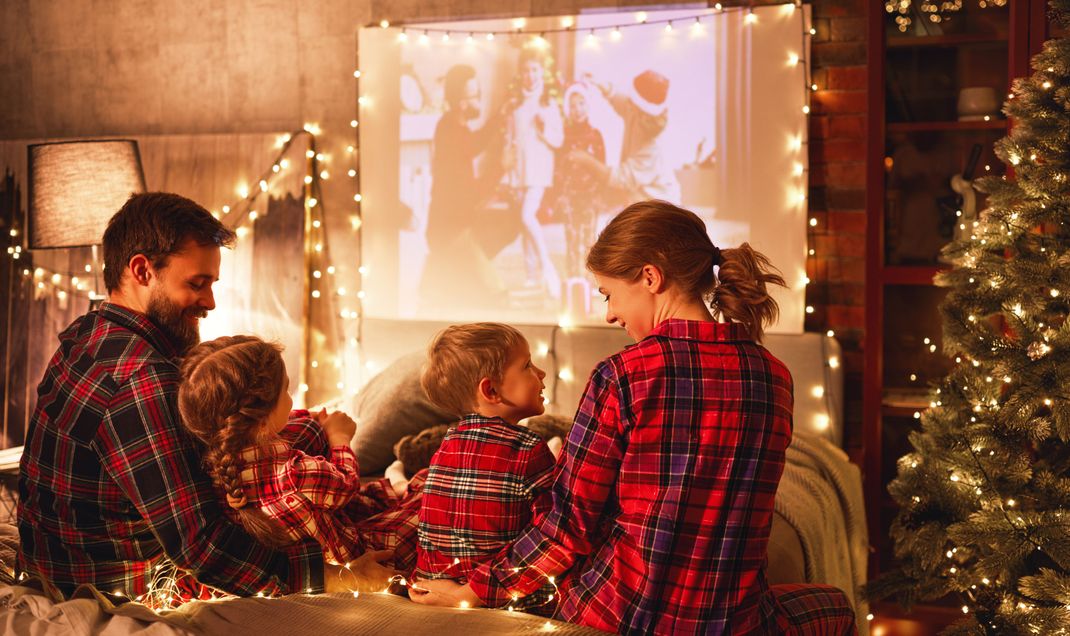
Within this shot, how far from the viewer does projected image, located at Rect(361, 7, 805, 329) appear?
13.0 feet

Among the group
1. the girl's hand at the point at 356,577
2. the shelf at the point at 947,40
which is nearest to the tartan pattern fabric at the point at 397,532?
the girl's hand at the point at 356,577

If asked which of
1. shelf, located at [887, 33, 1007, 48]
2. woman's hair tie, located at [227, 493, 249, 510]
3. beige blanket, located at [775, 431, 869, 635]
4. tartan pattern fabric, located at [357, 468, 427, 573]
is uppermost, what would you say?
shelf, located at [887, 33, 1007, 48]

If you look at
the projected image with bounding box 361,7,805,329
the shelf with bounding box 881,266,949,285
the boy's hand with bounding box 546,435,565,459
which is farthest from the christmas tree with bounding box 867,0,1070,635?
the projected image with bounding box 361,7,805,329

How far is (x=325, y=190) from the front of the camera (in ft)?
14.7

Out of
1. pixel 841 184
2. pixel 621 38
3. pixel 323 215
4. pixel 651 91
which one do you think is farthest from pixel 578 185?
pixel 323 215

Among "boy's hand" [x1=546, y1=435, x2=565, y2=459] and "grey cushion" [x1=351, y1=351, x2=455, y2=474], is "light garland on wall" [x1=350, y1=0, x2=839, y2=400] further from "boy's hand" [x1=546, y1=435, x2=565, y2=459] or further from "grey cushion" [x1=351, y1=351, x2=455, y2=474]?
"boy's hand" [x1=546, y1=435, x2=565, y2=459]

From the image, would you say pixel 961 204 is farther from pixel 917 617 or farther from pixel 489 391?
pixel 489 391

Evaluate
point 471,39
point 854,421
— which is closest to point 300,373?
point 471,39

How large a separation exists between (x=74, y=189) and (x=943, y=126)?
333 centimetres

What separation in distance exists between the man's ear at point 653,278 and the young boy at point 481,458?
34 centimetres

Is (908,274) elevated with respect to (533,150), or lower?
lower

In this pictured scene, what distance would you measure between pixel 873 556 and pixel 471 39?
2687 mm

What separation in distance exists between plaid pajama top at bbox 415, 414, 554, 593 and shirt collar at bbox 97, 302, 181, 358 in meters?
0.63

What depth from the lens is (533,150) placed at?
4164mm
